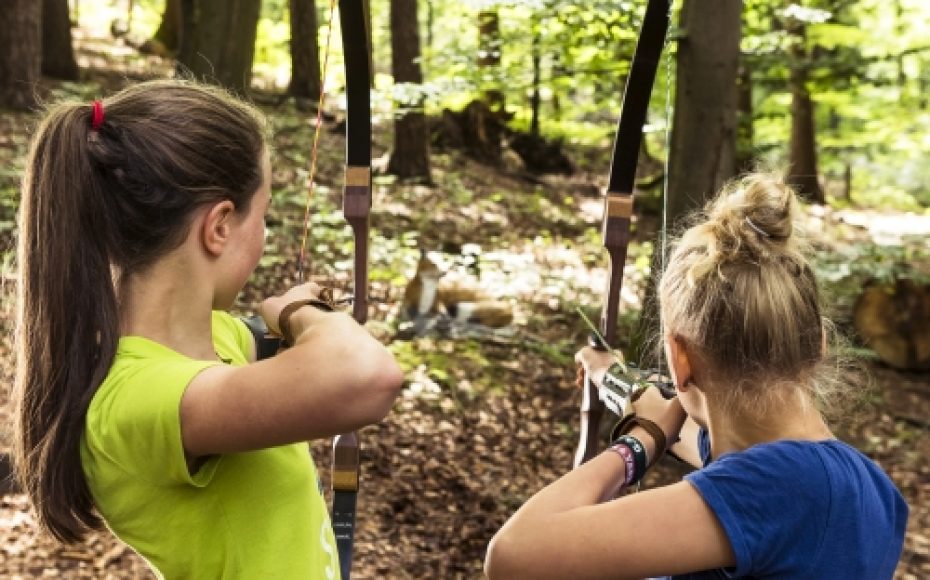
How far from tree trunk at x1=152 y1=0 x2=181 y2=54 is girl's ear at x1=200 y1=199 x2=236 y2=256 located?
1348cm

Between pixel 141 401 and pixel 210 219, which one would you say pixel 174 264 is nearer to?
pixel 210 219

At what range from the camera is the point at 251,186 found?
51.8 inches

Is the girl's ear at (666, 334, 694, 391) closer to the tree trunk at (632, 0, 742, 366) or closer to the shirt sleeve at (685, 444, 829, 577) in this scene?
the shirt sleeve at (685, 444, 829, 577)

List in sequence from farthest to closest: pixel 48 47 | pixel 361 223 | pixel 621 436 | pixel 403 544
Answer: pixel 48 47, pixel 403 544, pixel 361 223, pixel 621 436

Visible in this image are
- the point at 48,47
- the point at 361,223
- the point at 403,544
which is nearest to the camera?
the point at 361,223

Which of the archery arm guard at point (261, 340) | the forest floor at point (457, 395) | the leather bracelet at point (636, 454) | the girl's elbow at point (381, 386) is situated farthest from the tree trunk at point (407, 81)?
the girl's elbow at point (381, 386)

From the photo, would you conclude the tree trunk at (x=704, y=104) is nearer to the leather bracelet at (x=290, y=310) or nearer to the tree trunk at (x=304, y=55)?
the leather bracelet at (x=290, y=310)

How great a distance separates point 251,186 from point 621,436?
2.39ft

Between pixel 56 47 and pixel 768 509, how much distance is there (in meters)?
10.5

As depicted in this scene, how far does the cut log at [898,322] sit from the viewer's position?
6.66 meters

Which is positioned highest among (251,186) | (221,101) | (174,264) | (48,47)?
(48,47)

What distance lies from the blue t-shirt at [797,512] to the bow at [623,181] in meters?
1.08

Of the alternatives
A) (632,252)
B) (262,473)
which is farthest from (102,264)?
(632,252)

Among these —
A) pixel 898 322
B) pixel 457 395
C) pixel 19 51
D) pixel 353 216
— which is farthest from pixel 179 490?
pixel 19 51
